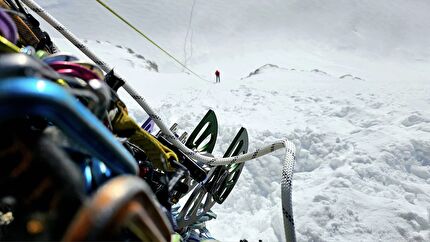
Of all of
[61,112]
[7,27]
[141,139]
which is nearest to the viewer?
[61,112]

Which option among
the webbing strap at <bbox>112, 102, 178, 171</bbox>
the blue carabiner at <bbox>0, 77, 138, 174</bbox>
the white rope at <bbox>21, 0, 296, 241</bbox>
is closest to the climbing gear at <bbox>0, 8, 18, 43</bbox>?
the webbing strap at <bbox>112, 102, 178, 171</bbox>

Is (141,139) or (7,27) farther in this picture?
(141,139)

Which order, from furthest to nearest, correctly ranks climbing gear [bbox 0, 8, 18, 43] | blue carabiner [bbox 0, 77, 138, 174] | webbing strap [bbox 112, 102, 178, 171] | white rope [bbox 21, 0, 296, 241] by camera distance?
1. white rope [bbox 21, 0, 296, 241]
2. webbing strap [bbox 112, 102, 178, 171]
3. climbing gear [bbox 0, 8, 18, 43]
4. blue carabiner [bbox 0, 77, 138, 174]

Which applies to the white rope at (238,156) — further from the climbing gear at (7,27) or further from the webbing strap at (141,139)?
the climbing gear at (7,27)

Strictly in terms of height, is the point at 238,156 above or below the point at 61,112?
above

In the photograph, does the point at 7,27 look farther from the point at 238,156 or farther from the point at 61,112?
the point at 238,156

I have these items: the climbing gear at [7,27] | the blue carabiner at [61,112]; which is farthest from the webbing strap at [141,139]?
the blue carabiner at [61,112]

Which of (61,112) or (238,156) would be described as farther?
(238,156)

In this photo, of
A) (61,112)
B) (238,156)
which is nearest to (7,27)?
(61,112)

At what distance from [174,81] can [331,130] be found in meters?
6.85

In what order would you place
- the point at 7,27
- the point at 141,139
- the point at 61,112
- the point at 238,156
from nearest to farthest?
the point at 61,112, the point at 7,27, the point at 141,139, the point at 238,156

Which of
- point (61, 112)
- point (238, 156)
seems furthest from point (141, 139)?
point (61, 112)

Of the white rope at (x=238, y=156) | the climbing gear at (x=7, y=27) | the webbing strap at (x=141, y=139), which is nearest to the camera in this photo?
the climbing gear at (x=7, y=27)

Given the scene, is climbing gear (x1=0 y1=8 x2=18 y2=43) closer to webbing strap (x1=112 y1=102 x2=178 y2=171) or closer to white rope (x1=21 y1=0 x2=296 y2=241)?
webbing strap (x1=112 y1=102 x2=178 y2=171)
